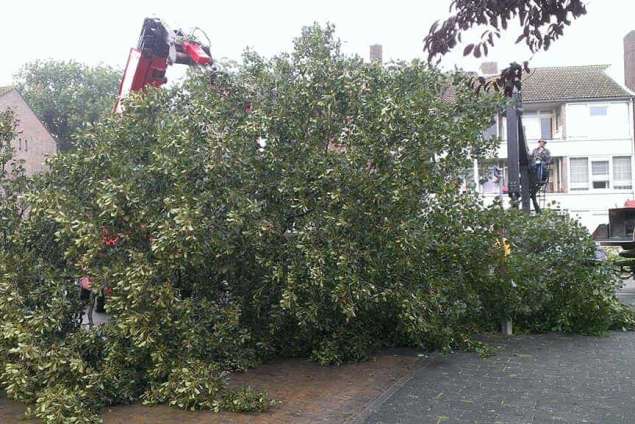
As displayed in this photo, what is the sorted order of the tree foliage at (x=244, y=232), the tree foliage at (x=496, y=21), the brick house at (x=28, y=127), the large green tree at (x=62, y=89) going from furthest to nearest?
the large green tree at (x=62, y=89) → the brick house at (x=28, y=127) → the tree foliage at (x=244, y=232) → the tree foliage at (x=496, y=21)

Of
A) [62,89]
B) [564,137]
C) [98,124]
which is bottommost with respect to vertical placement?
[98,124]

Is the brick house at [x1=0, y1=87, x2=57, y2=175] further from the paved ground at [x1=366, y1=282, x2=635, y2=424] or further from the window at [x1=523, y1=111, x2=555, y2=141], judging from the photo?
the paved ground at [x1=366, y1=282, x2=635, y2=424]

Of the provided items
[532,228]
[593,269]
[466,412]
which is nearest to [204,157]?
[466,412]

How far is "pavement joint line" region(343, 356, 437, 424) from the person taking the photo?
6341 millimetres

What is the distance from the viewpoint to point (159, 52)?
10602mm

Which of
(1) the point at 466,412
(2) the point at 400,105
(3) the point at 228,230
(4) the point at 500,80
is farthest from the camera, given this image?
(2) the point at 400,105

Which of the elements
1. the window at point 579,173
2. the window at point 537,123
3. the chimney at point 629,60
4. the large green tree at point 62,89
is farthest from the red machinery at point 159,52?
the large green tree at point 62,89

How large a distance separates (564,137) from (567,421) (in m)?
35.6

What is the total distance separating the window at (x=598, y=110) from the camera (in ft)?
128

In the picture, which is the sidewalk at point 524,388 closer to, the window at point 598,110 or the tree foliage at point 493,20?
the tree foliage at point 493,20

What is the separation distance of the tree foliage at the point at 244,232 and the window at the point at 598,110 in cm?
3303

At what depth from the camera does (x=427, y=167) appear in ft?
25.4

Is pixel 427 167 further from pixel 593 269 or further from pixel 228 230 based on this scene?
pixel 593 269

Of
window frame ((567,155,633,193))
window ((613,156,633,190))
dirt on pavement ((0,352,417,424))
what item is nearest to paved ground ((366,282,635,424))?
dirt on pavement ((0,352,417,424))
